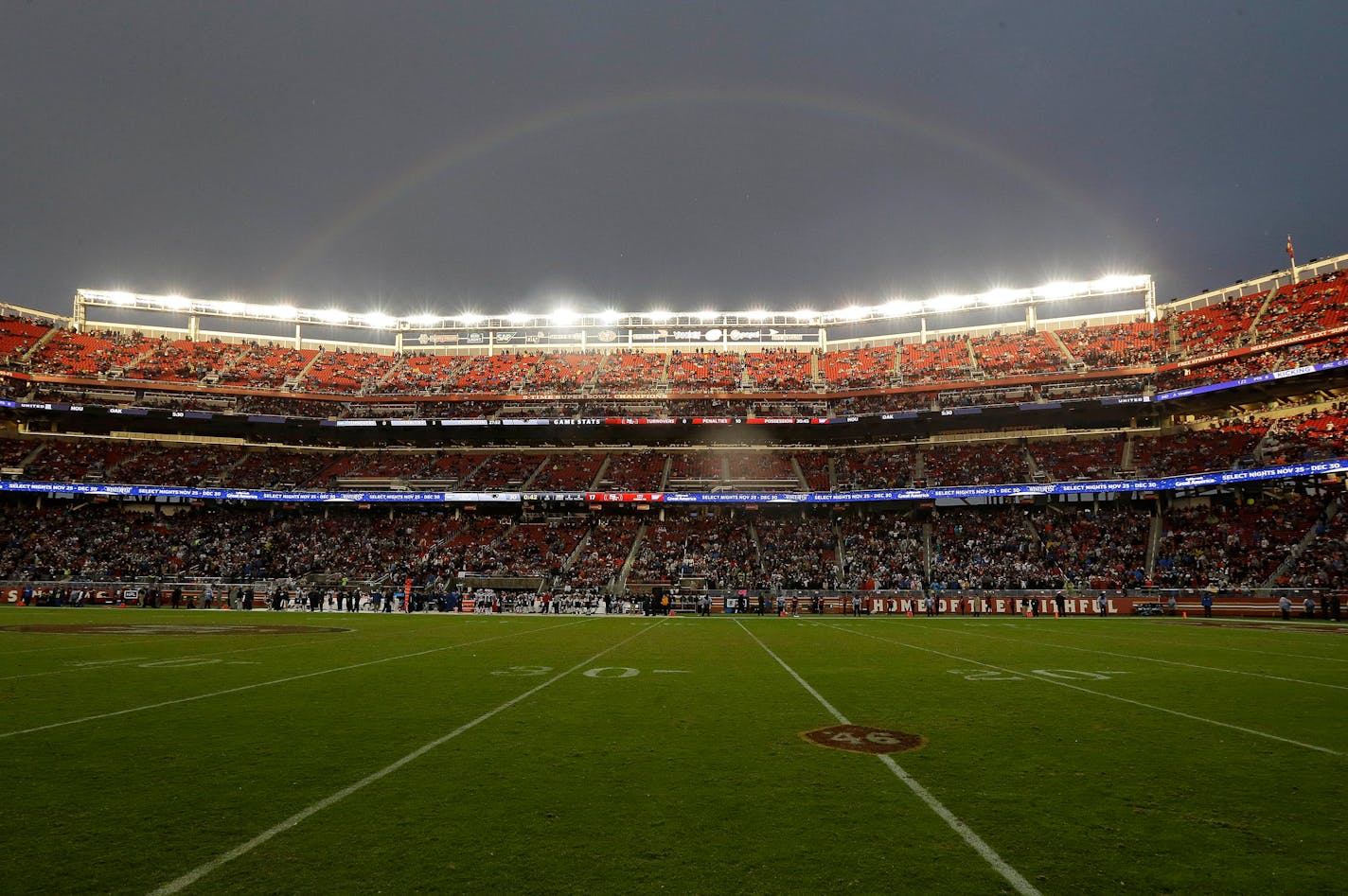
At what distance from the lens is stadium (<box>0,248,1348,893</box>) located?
5.66m

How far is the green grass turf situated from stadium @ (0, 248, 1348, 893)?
58mm

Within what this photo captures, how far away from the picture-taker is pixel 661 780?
7.04m

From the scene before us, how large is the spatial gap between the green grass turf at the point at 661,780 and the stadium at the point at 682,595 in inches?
2.3

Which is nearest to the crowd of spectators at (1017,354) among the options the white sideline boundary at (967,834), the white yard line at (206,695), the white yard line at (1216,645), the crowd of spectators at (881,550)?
the crowd of spectators at (881,550)

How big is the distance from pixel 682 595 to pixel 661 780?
120 ft

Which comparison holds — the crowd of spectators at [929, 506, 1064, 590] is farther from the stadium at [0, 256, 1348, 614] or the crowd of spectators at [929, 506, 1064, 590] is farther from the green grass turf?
the green grass turf

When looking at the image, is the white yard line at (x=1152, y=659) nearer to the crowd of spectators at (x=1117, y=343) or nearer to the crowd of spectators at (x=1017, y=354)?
the crowd of spectators at (x=1017, y=354)

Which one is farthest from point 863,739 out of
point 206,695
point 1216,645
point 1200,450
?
point 1200,450

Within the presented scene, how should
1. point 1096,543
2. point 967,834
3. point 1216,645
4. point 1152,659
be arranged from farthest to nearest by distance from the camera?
point 1096,543 < point 1216,645 < point 1152,659 < point 967,834

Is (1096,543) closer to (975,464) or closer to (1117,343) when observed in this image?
(975,464)

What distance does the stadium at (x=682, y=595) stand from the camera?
18.6 ft

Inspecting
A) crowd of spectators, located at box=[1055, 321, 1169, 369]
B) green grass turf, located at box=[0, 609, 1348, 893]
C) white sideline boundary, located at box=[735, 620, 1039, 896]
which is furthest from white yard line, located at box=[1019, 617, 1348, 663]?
crowd of spectators, located at box=[1055, 321, 1169, 369]

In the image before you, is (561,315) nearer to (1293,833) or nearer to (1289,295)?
(1289,295)

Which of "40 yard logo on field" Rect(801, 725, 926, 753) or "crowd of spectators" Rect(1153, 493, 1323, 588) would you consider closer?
"40 yard logo on field" Rect(801, 725, 926, 753)
